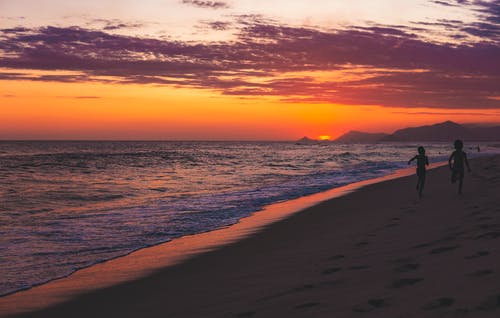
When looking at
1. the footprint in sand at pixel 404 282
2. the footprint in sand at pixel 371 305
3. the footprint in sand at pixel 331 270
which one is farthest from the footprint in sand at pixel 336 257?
the footprint in sand at pixel 371 305

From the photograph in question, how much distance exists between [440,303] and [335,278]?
186cm

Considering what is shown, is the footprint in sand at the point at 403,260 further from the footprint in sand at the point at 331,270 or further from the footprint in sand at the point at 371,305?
the footprint in sand at the point at 371,305

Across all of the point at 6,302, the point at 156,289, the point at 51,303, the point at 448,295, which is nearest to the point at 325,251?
the point at 156,289

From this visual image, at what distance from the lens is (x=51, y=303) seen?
635 centimetres

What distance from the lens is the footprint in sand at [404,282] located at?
217 inches

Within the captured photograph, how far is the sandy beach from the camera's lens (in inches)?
195

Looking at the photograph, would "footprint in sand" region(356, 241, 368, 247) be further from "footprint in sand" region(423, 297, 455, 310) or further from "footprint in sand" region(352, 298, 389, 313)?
"footprint in sand" region(423, 297, 455, 310)

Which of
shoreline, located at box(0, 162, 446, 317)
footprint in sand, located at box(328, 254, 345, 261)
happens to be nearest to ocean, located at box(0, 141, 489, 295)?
shoreline, located at box(0, 162, 446, 317)

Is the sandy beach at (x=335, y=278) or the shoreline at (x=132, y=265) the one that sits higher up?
the sandy beach at (x=335, y=278)

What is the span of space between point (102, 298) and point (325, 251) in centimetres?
391

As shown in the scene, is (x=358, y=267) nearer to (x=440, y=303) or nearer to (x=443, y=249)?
(x=443, y=249)

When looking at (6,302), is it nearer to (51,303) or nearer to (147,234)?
(51,303)

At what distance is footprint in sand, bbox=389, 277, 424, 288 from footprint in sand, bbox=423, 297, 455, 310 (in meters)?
0.76

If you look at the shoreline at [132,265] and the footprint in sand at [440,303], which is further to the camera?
the shoreline at [132,265]
